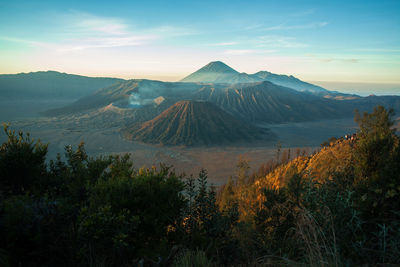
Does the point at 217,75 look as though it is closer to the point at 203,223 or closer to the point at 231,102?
the point at 231,102

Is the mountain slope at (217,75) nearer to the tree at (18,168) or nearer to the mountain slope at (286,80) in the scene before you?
the mountain slope at (286,80)

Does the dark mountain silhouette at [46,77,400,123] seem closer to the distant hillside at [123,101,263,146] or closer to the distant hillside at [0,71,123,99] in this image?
the distant hillside at [123,101,263,146]

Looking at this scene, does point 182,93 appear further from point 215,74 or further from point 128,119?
point 215,74

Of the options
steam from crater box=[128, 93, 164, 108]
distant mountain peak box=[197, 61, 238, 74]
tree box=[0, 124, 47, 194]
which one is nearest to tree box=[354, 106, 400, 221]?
tree box=[0, 124, 47, 194]

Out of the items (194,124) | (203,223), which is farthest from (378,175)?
(194,124)

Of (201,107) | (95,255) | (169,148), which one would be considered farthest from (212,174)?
(201,107)

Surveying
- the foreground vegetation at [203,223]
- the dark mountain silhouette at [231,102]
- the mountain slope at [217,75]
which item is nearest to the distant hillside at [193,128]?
the dark mountain silhouette at [231,102]

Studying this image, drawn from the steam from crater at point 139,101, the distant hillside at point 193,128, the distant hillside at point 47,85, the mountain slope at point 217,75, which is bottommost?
the distant hillside at point 193,128
